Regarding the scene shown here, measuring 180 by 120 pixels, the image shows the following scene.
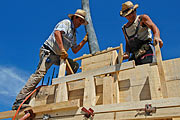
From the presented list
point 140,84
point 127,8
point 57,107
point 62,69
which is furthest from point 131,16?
point 57,107

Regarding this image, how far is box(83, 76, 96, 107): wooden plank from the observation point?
3.33m

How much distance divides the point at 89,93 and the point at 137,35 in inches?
69.6

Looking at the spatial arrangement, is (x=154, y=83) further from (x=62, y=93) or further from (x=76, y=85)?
(x=62, y=93)

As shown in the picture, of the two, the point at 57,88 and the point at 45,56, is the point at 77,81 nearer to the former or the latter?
the point at 57,88

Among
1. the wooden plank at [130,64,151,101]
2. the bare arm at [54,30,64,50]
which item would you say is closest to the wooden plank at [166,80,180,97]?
the wooden plank at [130,64,151,101]

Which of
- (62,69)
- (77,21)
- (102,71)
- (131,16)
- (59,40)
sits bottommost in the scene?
(102,71)

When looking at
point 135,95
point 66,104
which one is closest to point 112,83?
point 135,95

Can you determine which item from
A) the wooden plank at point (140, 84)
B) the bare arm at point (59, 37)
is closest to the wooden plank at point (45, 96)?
the bare arm at point (59, 37)

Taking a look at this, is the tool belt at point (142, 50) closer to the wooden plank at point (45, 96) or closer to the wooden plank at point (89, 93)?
the wooden plank at point (89, 93)

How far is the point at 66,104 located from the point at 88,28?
4821 millimetres

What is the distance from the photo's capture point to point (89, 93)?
3.44 metres

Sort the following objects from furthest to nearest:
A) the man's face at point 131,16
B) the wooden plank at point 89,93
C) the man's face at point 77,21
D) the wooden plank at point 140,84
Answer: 1. the man's face at point 77,21
2. the man's face at point 131,16
3. the wooden plank at point 89,93
4. the wooden plank at point 140,84

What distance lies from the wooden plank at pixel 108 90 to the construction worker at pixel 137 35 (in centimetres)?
100

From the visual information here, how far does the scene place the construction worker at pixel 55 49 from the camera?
4.34m
